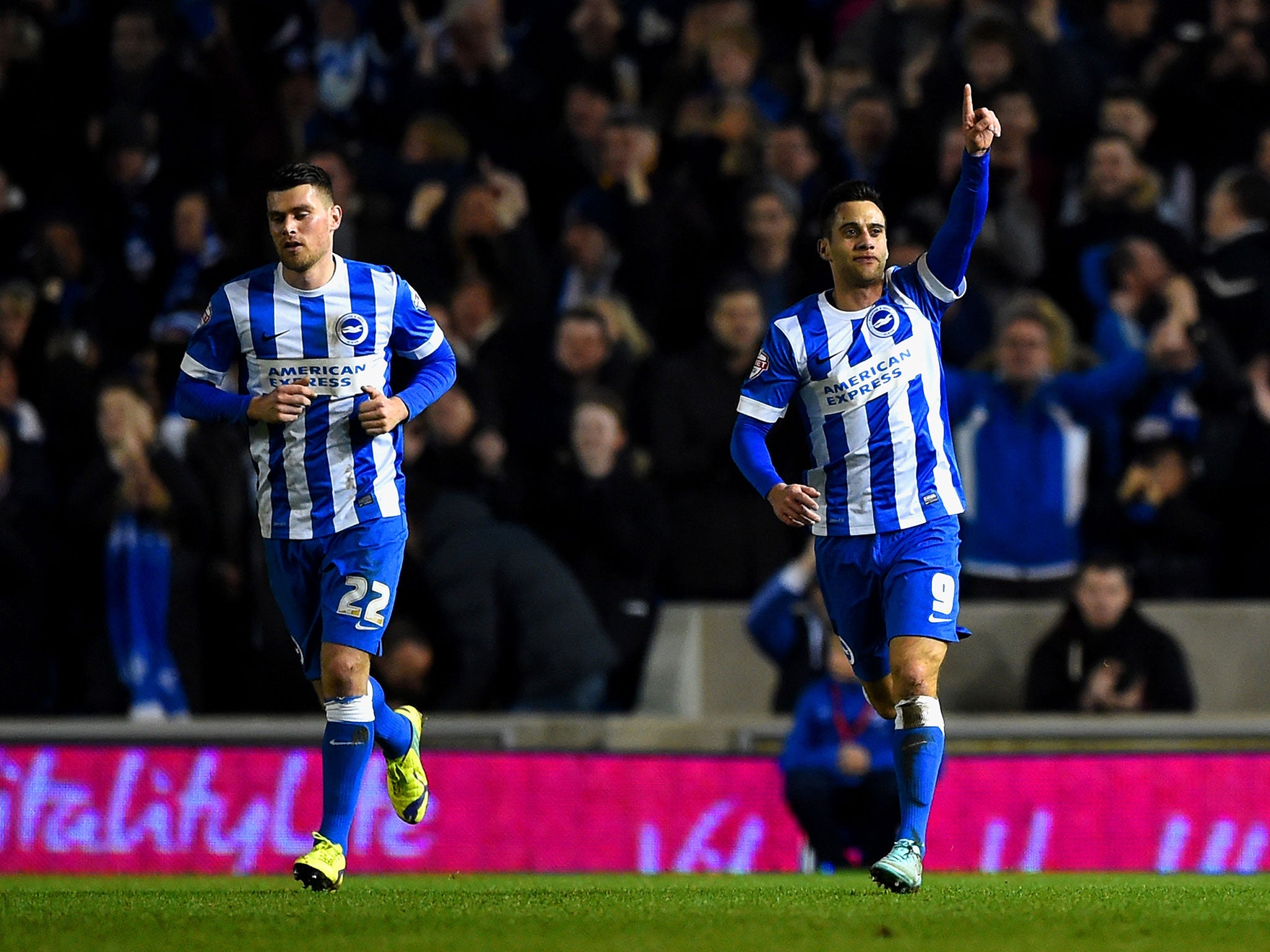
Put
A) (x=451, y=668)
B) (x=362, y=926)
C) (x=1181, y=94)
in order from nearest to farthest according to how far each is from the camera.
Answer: (x=362, y=926) < (x=451, y=668) < (x=1181, y=94)

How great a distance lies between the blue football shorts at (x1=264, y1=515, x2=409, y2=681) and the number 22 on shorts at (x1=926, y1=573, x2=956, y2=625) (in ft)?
6.07

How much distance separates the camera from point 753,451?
7148 millimetres

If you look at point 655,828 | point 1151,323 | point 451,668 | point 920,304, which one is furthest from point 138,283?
point 920,304

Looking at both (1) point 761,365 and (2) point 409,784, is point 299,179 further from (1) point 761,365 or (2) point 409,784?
(2) point 409,784

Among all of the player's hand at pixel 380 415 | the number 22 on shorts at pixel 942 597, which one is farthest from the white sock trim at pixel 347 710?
the number 22 on shorts at pixel 942 597

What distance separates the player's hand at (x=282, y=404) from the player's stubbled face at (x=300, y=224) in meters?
0.46

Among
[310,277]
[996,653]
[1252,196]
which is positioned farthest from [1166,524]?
[310,277]

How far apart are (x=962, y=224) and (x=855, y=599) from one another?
1.37 m

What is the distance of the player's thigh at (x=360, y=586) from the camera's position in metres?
6.95

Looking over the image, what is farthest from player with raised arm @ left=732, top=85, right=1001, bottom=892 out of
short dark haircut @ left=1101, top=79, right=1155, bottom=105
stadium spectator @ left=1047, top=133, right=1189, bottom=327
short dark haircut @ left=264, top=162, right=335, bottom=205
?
short dark haircut @ left=1101, top=79, right=1155, bottom=105

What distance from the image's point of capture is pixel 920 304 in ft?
23.7

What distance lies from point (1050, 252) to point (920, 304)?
516cm

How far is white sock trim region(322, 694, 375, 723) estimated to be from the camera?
701cm

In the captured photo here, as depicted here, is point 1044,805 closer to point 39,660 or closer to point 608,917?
point 608,917
